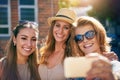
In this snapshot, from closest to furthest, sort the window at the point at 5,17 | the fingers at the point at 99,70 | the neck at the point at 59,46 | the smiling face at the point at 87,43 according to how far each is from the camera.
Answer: the fingers at the point at 99,70 → the smiling face at the point at 87,43 → the neck at the point at 59,46 → the window at the point at 5,17

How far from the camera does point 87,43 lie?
10.5 ft

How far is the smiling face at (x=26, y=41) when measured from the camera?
4289 millimetres

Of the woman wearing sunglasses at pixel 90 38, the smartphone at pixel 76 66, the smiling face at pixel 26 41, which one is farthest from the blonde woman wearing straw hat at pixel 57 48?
the smartphone at pixel 76 66

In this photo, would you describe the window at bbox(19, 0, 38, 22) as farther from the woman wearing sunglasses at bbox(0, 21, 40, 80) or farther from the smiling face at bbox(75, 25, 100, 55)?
the smiling face at bbox(75, 25, 100, 55)

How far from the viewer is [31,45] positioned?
14.1ft

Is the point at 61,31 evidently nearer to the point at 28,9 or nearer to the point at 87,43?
the point at 87,43

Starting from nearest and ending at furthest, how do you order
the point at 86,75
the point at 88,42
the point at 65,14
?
the point at 86,75 < the point at 88,42 < the point at 65,14

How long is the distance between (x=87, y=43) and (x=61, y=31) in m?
1.29

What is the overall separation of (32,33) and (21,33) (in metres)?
0.14

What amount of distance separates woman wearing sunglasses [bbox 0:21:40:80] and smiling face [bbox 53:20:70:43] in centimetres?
28

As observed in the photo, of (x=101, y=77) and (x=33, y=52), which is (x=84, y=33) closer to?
(x=101, y=77)

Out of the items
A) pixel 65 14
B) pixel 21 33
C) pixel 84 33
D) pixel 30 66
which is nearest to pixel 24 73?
pixel 30 66

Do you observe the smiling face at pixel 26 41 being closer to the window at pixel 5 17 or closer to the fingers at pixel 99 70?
the fingers at pixel 99 70

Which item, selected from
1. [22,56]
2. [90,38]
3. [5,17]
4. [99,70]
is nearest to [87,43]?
[90,38]
